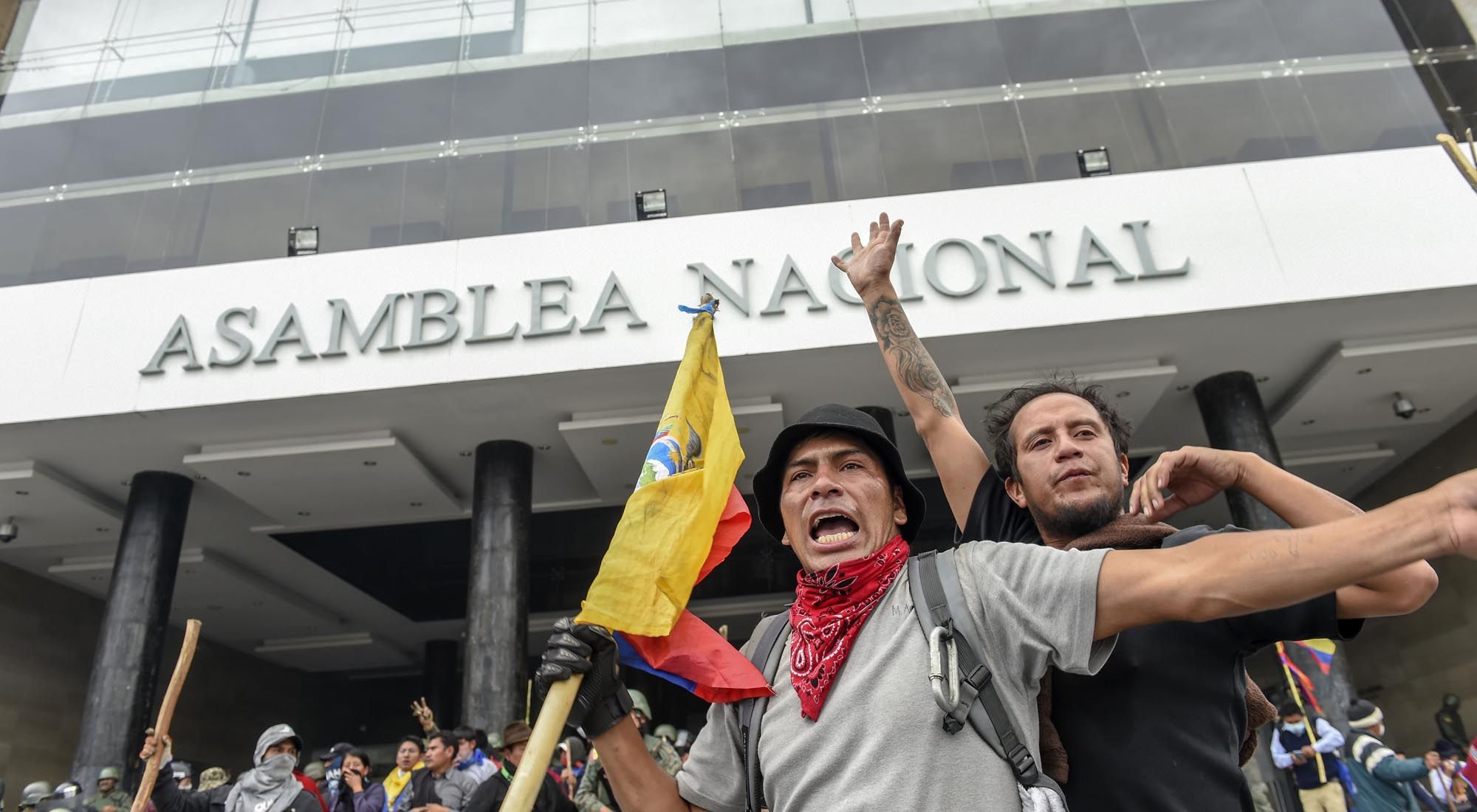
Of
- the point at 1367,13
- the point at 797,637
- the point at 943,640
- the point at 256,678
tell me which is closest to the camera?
the point at 943,640

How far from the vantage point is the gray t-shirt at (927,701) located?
1.32 meters

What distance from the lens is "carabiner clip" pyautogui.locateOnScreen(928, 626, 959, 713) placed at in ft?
4.34

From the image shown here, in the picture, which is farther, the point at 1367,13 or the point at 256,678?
the point at 256,678

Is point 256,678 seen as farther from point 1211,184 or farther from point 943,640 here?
point 943,640

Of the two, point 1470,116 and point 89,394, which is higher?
point 1470,116

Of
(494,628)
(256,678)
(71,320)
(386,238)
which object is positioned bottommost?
(494,628)

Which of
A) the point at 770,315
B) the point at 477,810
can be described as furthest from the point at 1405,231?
the point at 477,810

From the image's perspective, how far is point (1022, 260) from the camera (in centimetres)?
905

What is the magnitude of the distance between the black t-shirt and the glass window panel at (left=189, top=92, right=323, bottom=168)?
11.1 metres

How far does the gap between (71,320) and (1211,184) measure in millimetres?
11889

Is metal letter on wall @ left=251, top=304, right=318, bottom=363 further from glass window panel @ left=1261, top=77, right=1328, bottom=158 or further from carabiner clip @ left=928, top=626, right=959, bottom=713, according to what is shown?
glass window panel @ left=1261, top=77, right=1328, bottom=158

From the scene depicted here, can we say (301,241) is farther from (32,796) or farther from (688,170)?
(32,796)

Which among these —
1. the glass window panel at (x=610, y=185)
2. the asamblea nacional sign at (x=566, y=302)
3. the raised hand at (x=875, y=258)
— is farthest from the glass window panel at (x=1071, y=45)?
the raised hand at (x=875, y=258)

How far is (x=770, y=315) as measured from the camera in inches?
359
